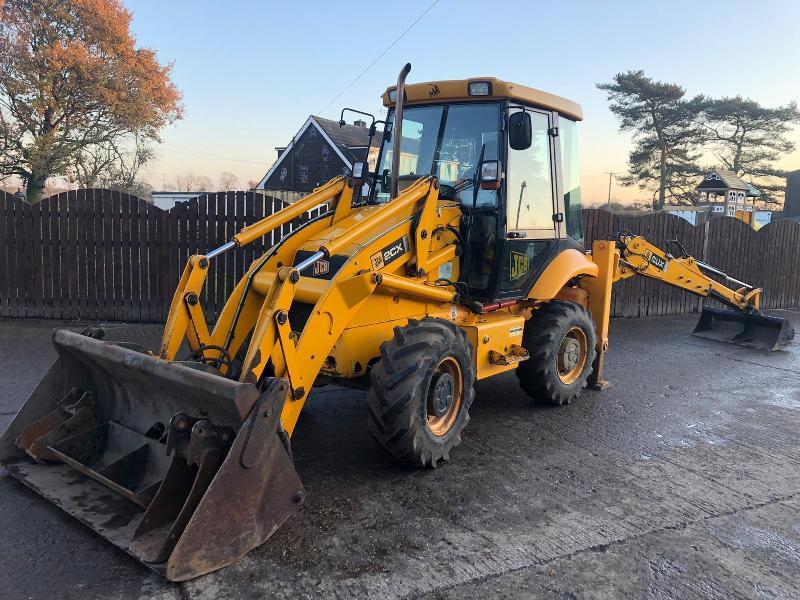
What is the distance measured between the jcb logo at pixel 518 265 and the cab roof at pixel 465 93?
1.39 m

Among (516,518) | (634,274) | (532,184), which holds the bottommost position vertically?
(516,518)

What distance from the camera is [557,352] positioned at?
6219 mm

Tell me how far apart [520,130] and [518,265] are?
127 cm

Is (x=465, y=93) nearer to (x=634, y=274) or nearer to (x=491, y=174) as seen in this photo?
(x=491, y=174)

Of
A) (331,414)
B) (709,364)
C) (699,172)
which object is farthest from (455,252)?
(699,172)

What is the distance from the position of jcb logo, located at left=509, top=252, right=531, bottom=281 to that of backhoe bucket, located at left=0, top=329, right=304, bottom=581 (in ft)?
9.58

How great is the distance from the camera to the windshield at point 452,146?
5695 mm

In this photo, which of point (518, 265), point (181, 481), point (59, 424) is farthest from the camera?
point (518, 265)

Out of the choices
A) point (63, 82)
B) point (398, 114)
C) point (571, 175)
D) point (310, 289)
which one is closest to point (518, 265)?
point (571, 175)

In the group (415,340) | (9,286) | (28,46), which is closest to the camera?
(415,340)

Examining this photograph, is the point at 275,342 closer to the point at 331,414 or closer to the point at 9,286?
the point at 331,414

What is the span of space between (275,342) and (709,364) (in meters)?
7.11

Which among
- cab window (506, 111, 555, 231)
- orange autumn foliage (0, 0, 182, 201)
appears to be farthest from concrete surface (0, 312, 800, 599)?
orange autumn foliage (0, 0, 182, 201)

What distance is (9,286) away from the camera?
31.9 feet
